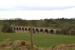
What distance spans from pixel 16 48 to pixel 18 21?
58740mm

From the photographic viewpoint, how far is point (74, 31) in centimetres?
5528

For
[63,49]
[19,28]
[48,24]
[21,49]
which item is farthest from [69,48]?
[48,24]

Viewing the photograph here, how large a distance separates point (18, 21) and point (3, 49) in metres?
55.9

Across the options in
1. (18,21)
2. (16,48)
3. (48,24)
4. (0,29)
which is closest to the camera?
(16,48)

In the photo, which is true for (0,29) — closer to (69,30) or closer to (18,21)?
(69,30)

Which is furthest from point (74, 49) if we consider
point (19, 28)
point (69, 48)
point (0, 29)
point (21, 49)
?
point (19, 28)

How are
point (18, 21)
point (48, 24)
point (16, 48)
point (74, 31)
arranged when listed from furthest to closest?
point (18, 21), point (48, 24), point (74, 31), point (16, 48)

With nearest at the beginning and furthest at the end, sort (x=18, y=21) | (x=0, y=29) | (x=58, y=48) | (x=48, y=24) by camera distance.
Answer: (x=58, y=48), (x=0, y=29), (x=48, y=24), (x=18, y=21)

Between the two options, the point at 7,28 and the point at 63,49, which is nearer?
the point at 63,49

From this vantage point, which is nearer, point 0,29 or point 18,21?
point 0,29

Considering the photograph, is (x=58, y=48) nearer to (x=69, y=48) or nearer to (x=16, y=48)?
(x=69, y=48)

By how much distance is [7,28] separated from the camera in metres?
61.9

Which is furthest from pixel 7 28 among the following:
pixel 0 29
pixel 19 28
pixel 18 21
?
pixel 18 21

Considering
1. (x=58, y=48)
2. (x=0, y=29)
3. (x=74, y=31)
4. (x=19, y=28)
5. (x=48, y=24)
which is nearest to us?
(x=58, y=48)
